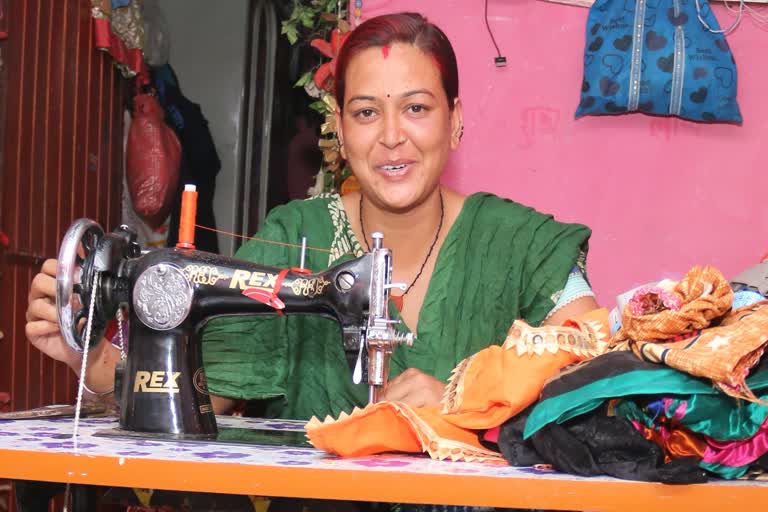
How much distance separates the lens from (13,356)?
3.21 meters

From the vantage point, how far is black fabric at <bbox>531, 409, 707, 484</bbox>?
4.13 feet

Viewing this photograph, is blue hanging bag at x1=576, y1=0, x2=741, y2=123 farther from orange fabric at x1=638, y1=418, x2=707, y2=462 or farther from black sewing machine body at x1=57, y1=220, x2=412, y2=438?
orange fabric at x1=638, y1=418, x2=707, y2=462

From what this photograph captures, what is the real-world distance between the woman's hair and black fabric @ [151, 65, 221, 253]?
98.6 inches

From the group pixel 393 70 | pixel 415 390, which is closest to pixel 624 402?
pixel 415 390

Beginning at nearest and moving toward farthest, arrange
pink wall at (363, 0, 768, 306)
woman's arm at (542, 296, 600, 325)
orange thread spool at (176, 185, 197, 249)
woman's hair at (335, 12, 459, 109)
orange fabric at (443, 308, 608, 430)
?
orange fabric at (443, 308, 608, 430)
orange thread spool at (176, 185, 197, 249)
woman's arm at (542, 296, 600, 325)
woman's hair at (335, 12, 459, 109)
pink wall at (363, 0, 768, 306)

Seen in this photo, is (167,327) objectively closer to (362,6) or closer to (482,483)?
(482,483)

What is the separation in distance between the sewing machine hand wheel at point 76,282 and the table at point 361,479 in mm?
306

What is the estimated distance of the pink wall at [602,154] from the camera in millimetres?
3268

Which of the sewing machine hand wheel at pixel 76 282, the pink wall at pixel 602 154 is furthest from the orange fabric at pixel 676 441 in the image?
the pink wall at pixel 602 154

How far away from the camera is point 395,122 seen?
2139 mm

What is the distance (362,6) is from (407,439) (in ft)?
7.07

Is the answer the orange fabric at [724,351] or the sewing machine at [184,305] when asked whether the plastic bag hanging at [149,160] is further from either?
the orange fabric at [724,351]

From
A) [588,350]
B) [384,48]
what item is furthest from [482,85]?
[588,350]

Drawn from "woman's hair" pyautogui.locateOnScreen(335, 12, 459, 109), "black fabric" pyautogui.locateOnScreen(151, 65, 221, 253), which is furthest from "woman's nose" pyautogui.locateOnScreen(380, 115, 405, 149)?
"black fabric" pyautogui.locateOnScreen(151, 65, 221, 253)
